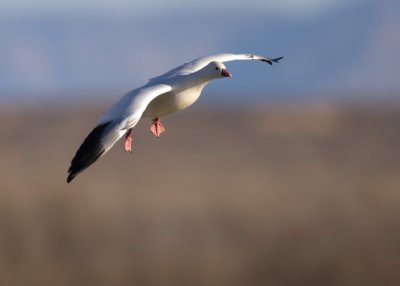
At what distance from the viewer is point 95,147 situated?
35.0ft

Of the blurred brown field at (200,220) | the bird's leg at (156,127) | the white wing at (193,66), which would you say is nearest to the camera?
the white wing at (193,66)

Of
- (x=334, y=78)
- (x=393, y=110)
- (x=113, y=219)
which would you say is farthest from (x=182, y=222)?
(x=334, y=78)

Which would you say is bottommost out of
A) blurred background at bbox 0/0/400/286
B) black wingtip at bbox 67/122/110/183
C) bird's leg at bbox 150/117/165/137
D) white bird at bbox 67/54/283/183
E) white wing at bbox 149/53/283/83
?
blurred background at bbox 0/0/400/286

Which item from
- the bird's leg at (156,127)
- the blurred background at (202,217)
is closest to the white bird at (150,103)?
the bird's leg at (156,127)

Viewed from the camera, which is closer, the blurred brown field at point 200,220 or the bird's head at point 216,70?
the bird's head at point 216,70

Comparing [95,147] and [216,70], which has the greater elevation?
[216,70]

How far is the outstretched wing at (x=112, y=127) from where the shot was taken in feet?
34.5

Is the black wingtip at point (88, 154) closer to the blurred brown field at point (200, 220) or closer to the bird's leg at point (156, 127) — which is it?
the bird's leg at point (156, 127)

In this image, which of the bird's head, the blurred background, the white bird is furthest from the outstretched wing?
the blurred background

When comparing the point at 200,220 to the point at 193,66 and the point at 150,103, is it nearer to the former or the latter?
the point at 193,66

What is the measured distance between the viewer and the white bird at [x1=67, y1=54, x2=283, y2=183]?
1062 cm

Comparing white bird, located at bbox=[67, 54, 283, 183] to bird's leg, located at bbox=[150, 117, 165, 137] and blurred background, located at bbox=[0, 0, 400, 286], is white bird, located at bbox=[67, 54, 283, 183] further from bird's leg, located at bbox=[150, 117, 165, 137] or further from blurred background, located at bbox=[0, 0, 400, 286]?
blurred background, located at bbox=[0, 0, 400, 286]

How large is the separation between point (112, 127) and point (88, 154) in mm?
353

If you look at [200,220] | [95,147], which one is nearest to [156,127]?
[95,147]
